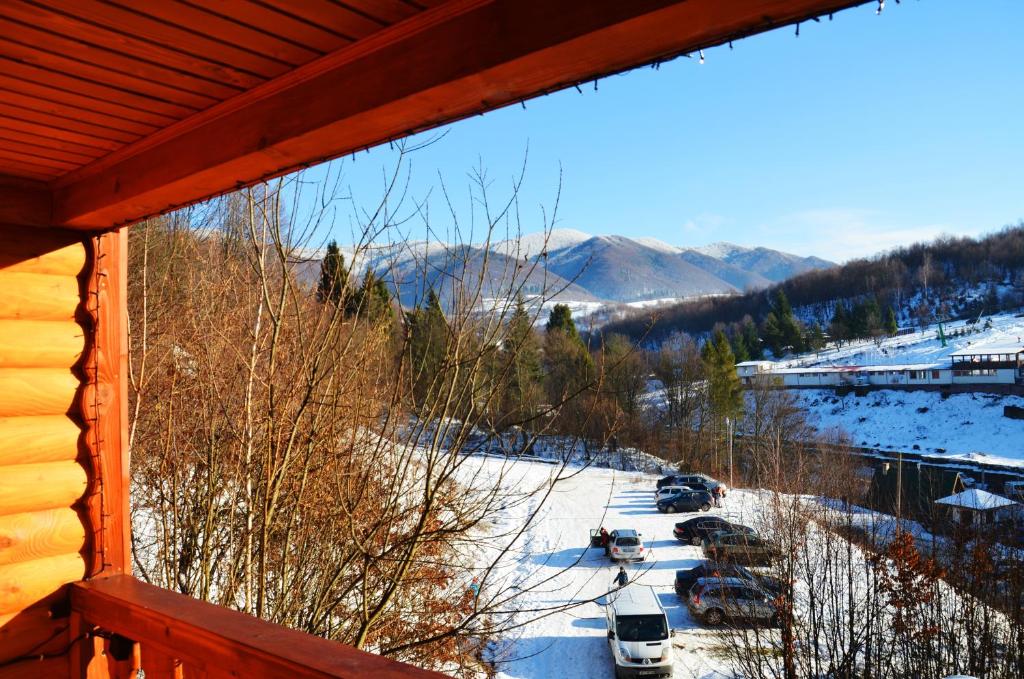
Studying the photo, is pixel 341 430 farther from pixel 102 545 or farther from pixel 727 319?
pixel 727 319

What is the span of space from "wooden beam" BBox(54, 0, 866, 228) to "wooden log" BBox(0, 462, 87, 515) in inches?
39.2

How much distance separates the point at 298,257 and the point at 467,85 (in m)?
3.07

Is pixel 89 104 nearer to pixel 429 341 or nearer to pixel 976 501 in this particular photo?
pixel 429 341

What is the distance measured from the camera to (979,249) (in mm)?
61906

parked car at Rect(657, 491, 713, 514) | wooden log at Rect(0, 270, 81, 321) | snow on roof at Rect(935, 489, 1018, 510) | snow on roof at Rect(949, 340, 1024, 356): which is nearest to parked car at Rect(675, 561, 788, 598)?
snow on roof at Rect(935, 489, 1018, 510)

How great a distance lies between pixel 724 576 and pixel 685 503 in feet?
24.6

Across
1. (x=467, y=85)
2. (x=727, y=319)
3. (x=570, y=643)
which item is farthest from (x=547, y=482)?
(x=727, y=319)

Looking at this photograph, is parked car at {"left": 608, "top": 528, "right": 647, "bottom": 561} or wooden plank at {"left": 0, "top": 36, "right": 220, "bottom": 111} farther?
parked car at {"left": 608, "top": 528, "right": 647, "bottom": 561}

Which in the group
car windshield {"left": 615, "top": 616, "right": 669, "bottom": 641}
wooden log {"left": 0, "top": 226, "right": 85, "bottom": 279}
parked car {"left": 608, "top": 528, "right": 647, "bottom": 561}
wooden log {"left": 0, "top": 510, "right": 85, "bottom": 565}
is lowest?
parked car {"left": 608, "top": 528, "right": 647, "bottom": 561}

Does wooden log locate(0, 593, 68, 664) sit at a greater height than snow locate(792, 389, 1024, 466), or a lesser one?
greater

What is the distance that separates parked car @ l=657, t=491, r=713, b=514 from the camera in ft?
59.2

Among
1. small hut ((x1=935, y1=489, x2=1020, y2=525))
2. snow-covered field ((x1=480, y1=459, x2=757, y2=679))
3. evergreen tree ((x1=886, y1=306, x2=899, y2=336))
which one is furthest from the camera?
evergreen tree ((x1=886, y1=306, x2=899, y2=336))

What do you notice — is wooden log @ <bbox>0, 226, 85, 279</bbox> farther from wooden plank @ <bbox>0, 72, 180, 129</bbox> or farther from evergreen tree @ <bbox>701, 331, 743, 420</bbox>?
evergreen tree @ <bbox>701, 331, 743, 420</bbox>

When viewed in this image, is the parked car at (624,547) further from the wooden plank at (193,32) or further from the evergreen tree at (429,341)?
the wooden plank at (193,32)
